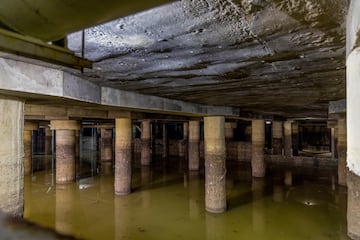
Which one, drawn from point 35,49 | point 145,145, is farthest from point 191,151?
point 35,49

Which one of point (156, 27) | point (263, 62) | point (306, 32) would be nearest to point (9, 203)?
point (156, 27)

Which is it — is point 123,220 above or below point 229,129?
below

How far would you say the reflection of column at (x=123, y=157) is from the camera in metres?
9.43

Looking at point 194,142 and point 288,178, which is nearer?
point 288,178

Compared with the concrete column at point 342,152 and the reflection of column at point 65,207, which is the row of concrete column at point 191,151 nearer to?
the concrete column at point 342,152

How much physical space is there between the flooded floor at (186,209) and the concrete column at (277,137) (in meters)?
4.18

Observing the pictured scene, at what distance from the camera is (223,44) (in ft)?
8.54

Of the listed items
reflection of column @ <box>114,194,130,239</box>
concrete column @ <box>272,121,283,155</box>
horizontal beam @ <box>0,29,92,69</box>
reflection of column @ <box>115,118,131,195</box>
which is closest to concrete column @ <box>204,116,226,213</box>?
reflection of column @ <box>114,194,130,239</box>

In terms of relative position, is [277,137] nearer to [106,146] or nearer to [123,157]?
[106,146]

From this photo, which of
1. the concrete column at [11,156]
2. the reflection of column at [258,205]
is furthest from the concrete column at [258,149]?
the concrete column at [11,156]

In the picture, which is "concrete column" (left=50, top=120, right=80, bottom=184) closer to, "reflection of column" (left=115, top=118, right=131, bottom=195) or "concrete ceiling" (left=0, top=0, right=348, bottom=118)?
"reflection of column" (left=115, top=118, right=131, bottom=195)

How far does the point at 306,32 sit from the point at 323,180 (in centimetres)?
1179

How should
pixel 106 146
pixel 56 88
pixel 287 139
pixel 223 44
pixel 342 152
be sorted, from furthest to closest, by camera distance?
pixel 106 146 < pixel 287 139 < pixel 342 152 < pixel 56 88 < pixel 223 44

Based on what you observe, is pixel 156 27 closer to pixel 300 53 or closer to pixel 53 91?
pixel 300 53
